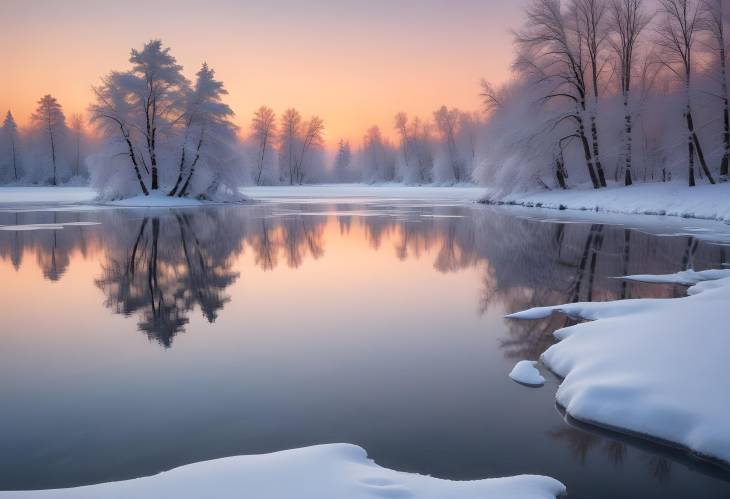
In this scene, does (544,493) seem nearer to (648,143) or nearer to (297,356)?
(297,356)

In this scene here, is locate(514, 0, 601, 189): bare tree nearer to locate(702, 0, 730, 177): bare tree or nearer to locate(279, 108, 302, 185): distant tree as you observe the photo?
locate(702, 0, 730, 177): bare tree

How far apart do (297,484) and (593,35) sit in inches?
1549

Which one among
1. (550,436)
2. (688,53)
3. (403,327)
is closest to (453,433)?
(550,436)

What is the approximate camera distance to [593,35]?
118ft

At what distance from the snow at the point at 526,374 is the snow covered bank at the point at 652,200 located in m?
22.4

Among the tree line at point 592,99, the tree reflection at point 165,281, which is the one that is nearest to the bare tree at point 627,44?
the tree line at point 592,99

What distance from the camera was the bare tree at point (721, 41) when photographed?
28.3m

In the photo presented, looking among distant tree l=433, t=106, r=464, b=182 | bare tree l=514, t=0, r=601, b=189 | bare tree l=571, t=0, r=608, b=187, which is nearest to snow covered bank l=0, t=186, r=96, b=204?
bare tree l=514, t=0, r=601, b=189

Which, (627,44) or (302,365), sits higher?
(627,44)

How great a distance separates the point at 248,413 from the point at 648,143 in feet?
172

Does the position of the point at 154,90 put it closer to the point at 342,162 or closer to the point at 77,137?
the point at 77,137

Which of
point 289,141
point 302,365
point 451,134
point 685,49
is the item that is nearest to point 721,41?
point 685,49

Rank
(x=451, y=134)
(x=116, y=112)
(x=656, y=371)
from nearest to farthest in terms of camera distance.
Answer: (x=656, y=371)
(x=116, y=112)
(x=451, y=134)

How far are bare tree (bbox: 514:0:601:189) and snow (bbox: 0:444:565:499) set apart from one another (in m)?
35.1
